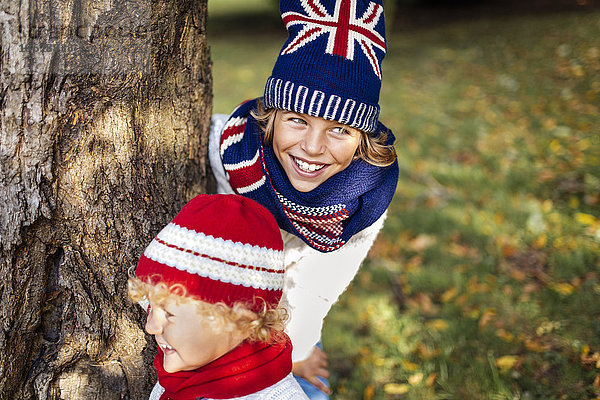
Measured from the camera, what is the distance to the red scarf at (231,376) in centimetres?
167

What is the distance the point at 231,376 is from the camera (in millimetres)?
1665

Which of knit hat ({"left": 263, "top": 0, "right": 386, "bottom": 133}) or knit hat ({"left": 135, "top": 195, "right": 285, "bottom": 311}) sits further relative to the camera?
knit hat ({"left": 263, "top": 0, "right": 386, "bottom": 133})

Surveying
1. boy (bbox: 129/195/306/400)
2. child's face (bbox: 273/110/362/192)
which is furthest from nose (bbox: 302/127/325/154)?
boy (bbox: 129/195/306/400)

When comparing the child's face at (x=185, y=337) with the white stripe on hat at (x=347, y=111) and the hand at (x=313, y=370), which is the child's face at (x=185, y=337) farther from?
the hand at (x=313, y=370)

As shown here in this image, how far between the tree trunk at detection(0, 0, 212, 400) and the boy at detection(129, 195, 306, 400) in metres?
0.36

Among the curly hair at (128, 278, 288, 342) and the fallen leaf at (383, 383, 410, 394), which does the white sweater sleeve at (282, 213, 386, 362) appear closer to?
the fallen leaf at (383, 383, 410, 394)

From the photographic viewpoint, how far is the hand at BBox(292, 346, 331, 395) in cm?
265

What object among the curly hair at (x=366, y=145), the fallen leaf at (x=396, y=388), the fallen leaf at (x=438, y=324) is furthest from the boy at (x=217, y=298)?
the fallen leaf at (x=438, y=324)

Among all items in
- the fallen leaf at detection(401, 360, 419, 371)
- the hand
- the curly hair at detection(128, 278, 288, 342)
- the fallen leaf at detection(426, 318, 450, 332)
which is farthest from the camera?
the fallen leaf at detection(426, 318, 450, 332)

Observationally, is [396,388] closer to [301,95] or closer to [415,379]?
[415,379]

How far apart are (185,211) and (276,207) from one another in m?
0.59

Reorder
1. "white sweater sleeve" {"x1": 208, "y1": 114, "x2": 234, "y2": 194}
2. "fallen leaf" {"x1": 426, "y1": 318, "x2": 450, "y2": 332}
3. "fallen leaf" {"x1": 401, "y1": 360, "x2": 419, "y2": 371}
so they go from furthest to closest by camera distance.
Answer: "fallen leaf" {"x1": 426, "y1": 318, "x2": 450, "y2": 332}
"fallen leaf" {"x1": 401, "y1": 360, "x2": 419, "y2": 371}
"white sweater sleeve" {"x1": 208, "y1": 114, "x2": 234, "y2": 194}

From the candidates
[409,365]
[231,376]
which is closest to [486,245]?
[409,365]

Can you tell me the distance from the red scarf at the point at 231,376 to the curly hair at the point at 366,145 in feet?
2.90
